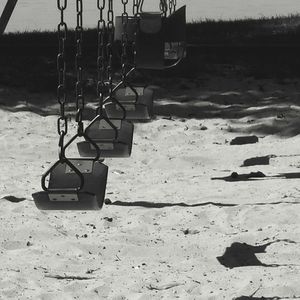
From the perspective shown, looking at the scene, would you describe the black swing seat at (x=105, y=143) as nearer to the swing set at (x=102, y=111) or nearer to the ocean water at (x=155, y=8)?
the swing set at (x=102, y=111)

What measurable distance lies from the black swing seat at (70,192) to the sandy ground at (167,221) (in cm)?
75

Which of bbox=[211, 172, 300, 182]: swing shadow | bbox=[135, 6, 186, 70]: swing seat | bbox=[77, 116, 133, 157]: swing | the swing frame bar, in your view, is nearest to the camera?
bbox=[77, 116, 133, 157]: swing

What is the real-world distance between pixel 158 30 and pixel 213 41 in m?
5.64

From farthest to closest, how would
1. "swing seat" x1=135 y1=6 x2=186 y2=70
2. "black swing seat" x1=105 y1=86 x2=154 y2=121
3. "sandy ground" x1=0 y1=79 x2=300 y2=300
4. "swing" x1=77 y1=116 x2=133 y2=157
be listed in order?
1. "swing seat" x1=135 y1=6 x2=186 y2=70
2. "black swing seat" x1=105 y1=86 x2=154 y2=121
3. "sandy ground" x1=0 y1=79 x2=300 y2=300
4. "swing" x1=77 y1=116 x2=133 y2=157

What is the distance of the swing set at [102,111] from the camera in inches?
144

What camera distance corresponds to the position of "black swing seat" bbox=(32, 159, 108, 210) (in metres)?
3.66

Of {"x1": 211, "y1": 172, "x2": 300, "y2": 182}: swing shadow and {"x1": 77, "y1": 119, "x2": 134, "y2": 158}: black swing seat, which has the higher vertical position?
{"x1": 77, "y1": 119, "x2": 134, "y2": 158}: black swing seat

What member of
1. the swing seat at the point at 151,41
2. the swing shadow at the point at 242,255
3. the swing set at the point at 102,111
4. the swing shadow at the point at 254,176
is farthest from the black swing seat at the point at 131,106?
the swing shadow at the point at 254,176

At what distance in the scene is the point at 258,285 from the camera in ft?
14.4

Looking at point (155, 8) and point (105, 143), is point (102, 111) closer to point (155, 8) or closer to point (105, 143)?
point (105, 143)

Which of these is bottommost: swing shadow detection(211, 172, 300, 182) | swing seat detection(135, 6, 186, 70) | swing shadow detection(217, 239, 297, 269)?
swing shadow detection(211, 172, 300, 182)

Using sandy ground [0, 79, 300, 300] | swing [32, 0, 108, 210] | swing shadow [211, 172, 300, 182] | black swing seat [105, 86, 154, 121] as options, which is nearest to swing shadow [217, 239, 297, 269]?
sandy ground [0, 79, 300, 300]

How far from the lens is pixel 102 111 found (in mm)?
4176

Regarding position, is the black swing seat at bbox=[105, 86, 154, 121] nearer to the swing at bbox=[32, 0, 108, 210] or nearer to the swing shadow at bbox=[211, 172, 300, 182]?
the swing at bbox=[32, 0, 108, 210]
